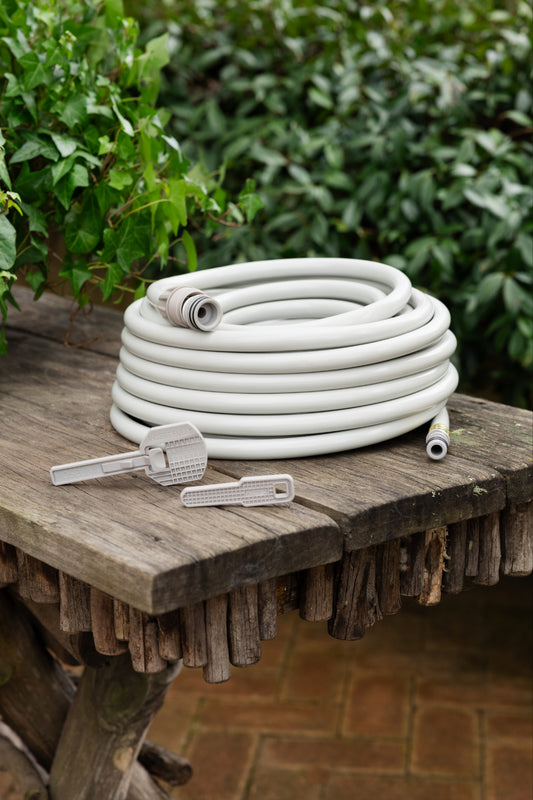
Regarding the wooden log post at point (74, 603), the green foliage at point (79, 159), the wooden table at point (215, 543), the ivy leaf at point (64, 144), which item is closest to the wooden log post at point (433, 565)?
the wooden table at point (215, 543)

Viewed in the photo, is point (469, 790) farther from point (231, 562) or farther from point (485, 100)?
point (485, 100)

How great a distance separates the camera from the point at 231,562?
2.53 ft

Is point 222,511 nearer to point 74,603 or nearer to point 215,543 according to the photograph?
point 215,543

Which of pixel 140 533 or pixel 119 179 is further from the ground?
pixel 119 179

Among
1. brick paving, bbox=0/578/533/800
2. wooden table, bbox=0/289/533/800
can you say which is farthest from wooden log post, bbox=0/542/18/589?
brick paving, bbox=0/578/533/800

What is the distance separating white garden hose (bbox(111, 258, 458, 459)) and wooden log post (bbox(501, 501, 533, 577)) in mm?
133

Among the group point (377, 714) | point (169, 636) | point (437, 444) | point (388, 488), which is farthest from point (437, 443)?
point (377, 714)

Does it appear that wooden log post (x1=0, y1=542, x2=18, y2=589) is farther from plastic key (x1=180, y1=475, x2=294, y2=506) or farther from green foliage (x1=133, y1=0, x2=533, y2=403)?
green foliage (x1=133, y1=0, x2=533, y2=403)

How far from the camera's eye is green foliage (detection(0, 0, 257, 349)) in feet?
3.86

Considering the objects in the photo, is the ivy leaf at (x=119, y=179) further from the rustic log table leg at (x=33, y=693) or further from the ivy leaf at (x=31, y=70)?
the rustic log table leg at (x=33, y=693)

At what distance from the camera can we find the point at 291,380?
0.97 meters

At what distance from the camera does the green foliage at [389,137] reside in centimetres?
215

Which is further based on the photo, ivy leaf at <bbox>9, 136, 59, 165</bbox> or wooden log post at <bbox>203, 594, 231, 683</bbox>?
ivy leaf at <bbox>9, 136, 59, 165</bbox>

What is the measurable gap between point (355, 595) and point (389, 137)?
159 cm
